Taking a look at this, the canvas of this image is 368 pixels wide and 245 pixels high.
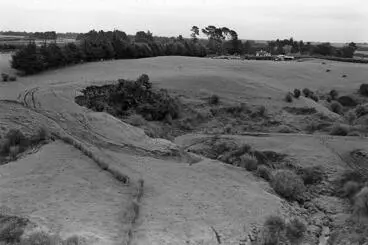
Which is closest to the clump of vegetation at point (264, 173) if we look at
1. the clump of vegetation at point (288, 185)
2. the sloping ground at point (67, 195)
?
the clump of vegetation at point (288, 185)

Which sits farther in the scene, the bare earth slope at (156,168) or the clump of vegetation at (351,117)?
the clump of vegetation at (351,117)

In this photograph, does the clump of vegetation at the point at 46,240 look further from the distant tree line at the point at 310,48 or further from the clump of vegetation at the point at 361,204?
the distant tree line at the point at 310,48

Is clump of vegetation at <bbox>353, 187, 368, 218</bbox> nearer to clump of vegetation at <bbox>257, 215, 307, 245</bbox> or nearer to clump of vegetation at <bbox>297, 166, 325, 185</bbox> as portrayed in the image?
clump of vegetation at <bbox>257, 215, 307, 245</bbox>

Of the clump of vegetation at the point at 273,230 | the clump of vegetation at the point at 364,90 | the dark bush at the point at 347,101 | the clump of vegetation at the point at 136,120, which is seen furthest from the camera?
the clump of vegetation at the point at 364,90

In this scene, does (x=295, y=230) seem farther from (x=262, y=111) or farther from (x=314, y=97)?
(x=314, y=97)

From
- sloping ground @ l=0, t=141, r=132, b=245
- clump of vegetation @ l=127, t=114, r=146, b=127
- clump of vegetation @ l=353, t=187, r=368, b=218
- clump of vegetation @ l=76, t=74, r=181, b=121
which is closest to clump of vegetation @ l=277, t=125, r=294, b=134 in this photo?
clump of vegetation @ l=76, t=74, r=181, b=121

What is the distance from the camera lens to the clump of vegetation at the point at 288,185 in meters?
19.0

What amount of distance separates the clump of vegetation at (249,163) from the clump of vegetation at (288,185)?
188 centimetres

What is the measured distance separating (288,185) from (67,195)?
8.50 meters

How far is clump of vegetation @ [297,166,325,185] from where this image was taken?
67.5 ft

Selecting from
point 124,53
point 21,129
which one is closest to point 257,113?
point 21,129

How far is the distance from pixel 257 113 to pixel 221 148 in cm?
974

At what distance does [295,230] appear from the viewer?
15.5 metres

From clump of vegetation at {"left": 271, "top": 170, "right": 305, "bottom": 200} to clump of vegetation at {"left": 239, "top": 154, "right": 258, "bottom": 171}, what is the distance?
1876 mm
